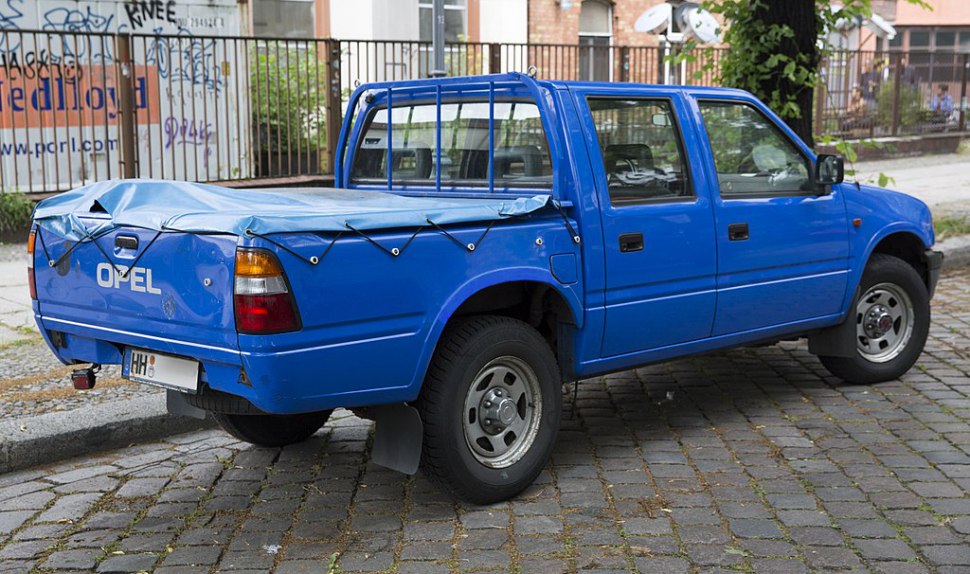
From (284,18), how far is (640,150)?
17349mm

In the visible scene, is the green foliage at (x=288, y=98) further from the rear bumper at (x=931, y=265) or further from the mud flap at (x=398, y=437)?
the mud flap at (x=398, y=437)

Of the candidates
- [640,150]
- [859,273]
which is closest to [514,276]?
[640,150]

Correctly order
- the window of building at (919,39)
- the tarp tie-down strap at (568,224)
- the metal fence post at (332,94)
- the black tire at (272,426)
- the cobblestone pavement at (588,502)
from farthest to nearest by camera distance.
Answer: the window of building at (919,39) → the metal fence post at (332,94) → the black tire at (272,426) → the tarp tie-down strap at (568,224) → the cobblestone pavement at (588,502)

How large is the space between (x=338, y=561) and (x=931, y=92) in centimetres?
2245

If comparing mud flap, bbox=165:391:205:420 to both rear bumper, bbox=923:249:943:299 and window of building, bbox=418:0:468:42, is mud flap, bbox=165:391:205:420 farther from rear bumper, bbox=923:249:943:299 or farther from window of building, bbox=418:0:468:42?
window of building, bbox=418:0:468:42

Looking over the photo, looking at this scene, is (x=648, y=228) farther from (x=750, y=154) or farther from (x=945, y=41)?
(x=945, y=41)

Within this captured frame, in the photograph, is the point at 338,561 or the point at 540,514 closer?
the point at 338,561

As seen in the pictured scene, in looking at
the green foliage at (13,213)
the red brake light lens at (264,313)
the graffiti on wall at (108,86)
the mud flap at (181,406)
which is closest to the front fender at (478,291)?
the red brake light lens at (264,313)

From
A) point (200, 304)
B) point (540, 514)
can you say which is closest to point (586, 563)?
point (540, 514)

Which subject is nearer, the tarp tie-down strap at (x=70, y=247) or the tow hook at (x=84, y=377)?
the tarp tie-down strap at (x=70, y=247)

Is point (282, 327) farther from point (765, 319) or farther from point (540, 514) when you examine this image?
point (765, 319)

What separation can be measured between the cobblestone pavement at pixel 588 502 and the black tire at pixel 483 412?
0.44ft

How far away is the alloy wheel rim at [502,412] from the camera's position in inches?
199

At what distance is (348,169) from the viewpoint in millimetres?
6652
